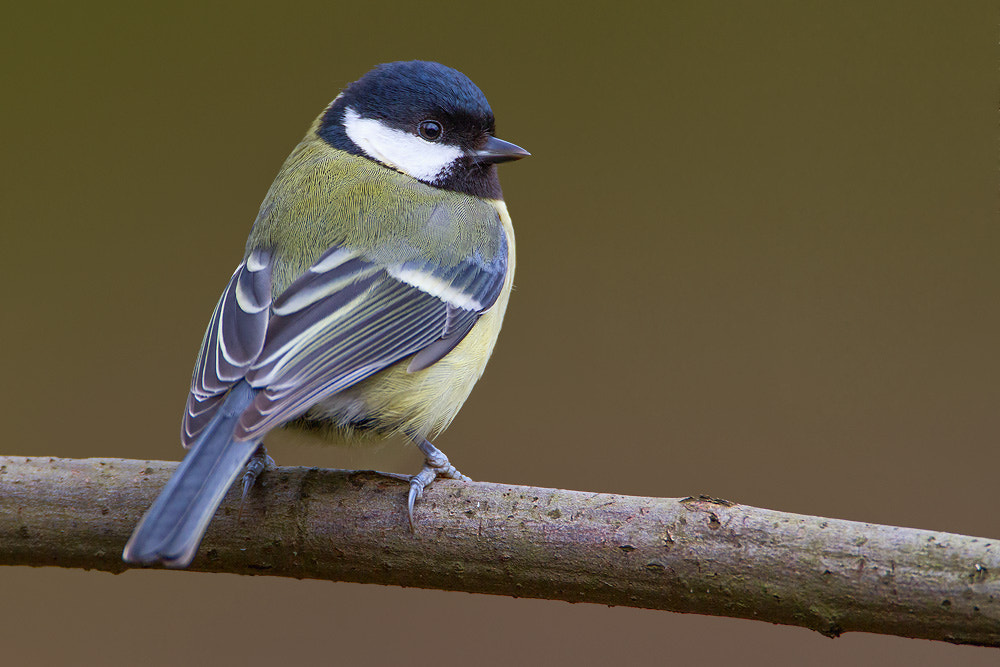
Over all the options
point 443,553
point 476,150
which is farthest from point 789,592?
point 476,150

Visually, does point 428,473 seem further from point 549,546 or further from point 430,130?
point 430,130

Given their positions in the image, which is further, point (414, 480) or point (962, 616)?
point (414, 480)

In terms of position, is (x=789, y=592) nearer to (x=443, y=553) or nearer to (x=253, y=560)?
(x=443, y=553)

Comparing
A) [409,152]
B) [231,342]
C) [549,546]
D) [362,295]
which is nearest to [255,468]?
[231,342]

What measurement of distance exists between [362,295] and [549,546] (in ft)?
1.54

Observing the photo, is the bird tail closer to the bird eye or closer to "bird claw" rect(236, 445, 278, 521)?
"bird claw" rect(236, 445, 278, 521)

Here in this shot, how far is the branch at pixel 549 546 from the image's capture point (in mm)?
909

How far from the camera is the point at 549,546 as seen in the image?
1055 millimetres

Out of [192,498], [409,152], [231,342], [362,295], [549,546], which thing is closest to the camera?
[192,498]

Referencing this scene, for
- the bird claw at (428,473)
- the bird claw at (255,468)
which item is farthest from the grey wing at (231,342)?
the bird claw at (428,473)

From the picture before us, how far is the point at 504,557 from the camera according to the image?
1.07 metres

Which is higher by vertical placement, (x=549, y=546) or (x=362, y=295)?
(x=362, y=295)

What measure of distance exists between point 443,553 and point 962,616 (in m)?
0.59

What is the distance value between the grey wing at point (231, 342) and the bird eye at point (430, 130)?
15.2 inches
